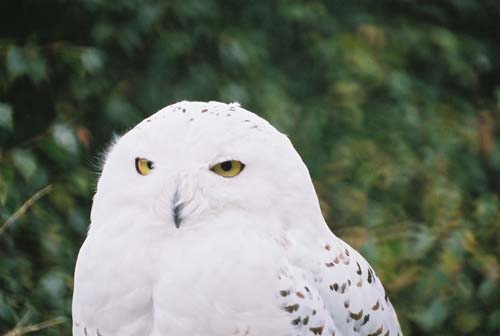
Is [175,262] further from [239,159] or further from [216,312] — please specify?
[239,159]

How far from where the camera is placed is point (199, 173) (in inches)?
66.7

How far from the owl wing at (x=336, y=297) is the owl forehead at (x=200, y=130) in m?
0.29

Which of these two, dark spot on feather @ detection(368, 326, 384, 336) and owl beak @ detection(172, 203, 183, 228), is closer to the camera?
owl beak @ detection(172, 203, 183, 228)

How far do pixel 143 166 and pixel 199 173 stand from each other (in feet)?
0.42

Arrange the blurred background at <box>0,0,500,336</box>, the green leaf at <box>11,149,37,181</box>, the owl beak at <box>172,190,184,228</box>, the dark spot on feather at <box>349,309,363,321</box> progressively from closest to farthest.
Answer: the owl beak at <box>172,190,184,228</box>, the dark spot on feather at <box>349,309,363,321</box>, the green leaf at <box>11,149,37,181</box>, the blurred background at <box>0,0,500,336</box>

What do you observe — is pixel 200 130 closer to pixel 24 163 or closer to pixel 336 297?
pixel 336 297

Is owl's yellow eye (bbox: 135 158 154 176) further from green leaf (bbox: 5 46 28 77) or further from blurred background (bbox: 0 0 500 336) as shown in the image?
green leaf (bbox: 5 46 28 77)

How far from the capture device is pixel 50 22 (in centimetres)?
364

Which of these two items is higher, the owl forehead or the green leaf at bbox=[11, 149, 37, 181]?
the owl forehead

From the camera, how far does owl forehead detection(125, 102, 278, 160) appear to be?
1691 millimetres

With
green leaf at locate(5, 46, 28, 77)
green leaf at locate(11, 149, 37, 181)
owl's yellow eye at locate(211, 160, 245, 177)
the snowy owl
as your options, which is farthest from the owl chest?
green leaf at locate(5, 46, 28, 77)

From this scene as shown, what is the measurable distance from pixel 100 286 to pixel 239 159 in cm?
40

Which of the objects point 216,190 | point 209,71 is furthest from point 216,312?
point 209,71

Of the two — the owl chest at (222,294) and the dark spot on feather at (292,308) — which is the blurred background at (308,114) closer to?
the owl chest at (222,294)
